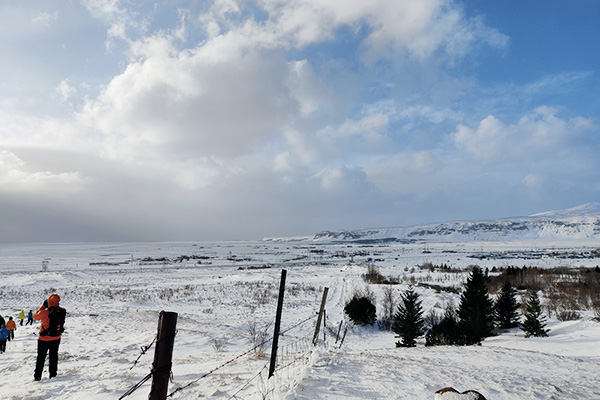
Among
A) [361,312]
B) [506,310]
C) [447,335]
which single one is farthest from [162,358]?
[506,310]

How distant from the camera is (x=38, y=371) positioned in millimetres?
7000

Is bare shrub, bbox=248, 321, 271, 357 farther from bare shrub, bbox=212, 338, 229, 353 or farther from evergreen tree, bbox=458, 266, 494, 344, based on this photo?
evergreen tree, bbox=458, 266, 494, 344

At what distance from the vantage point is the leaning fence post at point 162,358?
3.53 meters

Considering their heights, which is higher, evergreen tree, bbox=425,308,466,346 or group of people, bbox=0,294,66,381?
group of people, bbox=0,294,66,381

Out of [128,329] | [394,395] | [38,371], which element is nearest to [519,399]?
[394,395]

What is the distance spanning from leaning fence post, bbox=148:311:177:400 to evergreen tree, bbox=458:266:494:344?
1412 centimetres

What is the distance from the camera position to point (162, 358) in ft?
11.7

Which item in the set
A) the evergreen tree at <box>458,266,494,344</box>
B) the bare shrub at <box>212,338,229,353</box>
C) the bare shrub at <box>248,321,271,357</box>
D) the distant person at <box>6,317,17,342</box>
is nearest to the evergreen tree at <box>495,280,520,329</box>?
the evergreen tree at <box>458,266,494,344</box>

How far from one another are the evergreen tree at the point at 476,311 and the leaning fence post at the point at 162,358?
1412cm

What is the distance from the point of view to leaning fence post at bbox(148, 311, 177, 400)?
3.53 meters

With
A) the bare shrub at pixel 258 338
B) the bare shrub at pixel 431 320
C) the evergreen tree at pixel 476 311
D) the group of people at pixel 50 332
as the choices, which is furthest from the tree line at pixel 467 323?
the group of people at pixel 50 332

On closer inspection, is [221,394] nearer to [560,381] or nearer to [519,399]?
[519,399]

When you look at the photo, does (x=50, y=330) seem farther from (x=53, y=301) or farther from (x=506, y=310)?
(x=506, y=310)

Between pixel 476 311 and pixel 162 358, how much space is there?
15.1 m
